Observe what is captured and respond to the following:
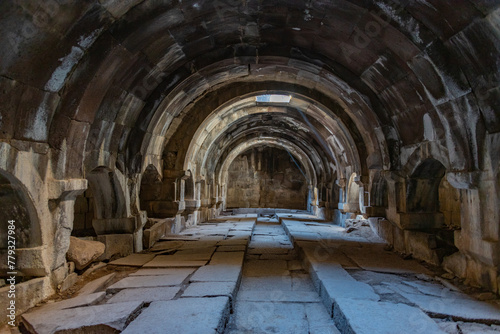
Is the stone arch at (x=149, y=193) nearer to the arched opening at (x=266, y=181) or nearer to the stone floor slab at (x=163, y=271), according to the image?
the stone floor slab at (x=163, y=271)

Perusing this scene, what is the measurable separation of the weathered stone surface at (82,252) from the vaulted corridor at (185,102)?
0.03 metres

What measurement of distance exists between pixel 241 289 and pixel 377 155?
3801 mm

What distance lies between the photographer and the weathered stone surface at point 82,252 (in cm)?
432

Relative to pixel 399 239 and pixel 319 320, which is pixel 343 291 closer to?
pixel 319 320

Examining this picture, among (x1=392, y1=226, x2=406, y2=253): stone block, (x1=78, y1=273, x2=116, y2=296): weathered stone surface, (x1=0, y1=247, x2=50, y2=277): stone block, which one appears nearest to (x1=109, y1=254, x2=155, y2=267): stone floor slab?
(x1=78, y1=273, x2=116, y2=296): weathered stone surface

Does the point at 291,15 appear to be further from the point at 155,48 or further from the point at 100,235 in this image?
the point at 100,235

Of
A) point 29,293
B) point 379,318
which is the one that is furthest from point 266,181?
point 379,318

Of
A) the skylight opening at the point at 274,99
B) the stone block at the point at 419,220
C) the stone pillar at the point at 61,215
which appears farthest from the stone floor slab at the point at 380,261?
the skylight opening at the point at 274,99

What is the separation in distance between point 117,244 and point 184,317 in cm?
326

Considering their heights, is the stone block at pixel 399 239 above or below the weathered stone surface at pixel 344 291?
above

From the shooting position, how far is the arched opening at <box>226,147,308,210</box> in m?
20.2

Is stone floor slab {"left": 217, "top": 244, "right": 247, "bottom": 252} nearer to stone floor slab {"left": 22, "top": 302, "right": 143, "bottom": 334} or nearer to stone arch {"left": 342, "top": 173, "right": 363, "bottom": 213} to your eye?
stone floor slab {"left": 22, "top": 302, "right": 143, "bottom": 334}

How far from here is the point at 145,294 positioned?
3641 millimetres

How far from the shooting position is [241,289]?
4.36 meters
